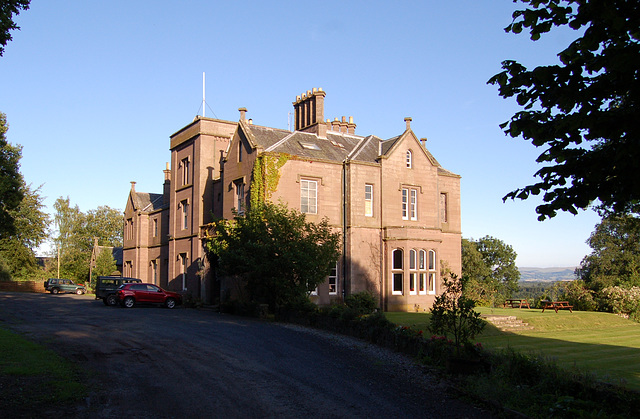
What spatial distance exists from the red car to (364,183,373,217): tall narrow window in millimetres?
12919

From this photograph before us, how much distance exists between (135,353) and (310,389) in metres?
5.75

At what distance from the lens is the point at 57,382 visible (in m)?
9.96

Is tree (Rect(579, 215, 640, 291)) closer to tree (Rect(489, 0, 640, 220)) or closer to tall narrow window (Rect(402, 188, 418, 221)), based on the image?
tall narrow window (Rect(402, 188, 418, 221))

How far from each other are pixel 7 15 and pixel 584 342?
19819mm

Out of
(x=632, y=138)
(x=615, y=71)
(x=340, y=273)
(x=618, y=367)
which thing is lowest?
(x=618, y=367)

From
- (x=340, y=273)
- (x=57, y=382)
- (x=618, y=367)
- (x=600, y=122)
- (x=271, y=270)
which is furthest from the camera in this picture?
(x=340, y=273)

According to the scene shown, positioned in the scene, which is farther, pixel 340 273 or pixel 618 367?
pixel 340 273

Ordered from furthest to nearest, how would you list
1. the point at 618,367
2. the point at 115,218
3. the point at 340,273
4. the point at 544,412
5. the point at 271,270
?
the point at 115,218, the point at 340,273, the point at 271,270, the point at 618,367, the point at 544,412

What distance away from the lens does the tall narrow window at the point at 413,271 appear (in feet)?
101

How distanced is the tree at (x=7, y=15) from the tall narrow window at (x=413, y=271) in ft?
76.4

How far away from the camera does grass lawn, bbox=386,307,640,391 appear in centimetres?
1308

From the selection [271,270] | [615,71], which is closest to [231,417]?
[615,71]

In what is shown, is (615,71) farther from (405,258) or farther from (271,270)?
(405,258)

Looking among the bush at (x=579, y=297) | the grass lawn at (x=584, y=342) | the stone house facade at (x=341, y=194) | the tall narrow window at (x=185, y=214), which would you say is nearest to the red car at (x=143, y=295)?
the stone house facade at (x=341, y=194)
